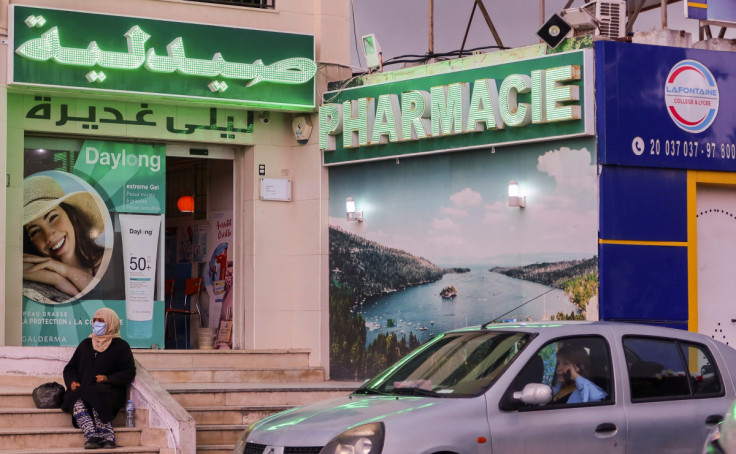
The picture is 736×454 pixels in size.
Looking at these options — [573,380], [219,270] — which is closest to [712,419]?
[573,380]

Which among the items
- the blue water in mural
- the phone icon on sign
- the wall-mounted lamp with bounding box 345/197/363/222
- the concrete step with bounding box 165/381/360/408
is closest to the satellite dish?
the phone icon on sign

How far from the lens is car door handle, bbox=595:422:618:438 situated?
8133mm

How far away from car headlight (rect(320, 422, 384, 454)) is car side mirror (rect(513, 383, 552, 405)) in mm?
962

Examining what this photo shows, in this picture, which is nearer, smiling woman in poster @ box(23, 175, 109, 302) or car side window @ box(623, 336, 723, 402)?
car side window @ box(623, 336, 723, 402)

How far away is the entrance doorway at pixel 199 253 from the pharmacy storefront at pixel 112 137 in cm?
59

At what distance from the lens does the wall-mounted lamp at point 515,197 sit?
14.5 metres

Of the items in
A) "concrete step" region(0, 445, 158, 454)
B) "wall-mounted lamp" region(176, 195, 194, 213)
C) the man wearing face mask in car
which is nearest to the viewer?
"concrete step" region(0, 445, 158, 454)

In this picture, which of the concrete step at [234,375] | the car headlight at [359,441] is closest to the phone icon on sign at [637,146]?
the concrete step at [234,375]

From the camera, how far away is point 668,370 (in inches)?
339

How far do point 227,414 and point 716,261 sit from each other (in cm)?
611

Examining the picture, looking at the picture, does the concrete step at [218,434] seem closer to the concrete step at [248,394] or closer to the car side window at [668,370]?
the concrete step at [248,394]

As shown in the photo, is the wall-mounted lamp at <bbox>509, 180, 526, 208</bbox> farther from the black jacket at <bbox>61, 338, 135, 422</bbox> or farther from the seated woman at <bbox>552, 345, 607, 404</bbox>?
the seated woman at <bbox>552, 345, 607, 404</bbox>

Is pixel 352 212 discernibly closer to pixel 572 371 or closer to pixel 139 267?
pixel 139 267

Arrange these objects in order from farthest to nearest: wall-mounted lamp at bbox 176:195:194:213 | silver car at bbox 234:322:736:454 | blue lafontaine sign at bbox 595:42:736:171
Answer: wall-mounted lamp at bbox 176:195:194:213, blue lafontaine sign at bbox 595:42:736:171, silver car at bbox 234:322:736:454
